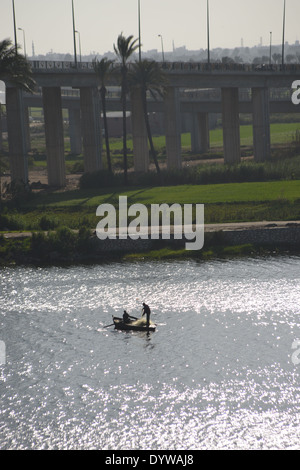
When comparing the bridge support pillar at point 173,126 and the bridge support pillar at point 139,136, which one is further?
the bridge support pillar at point 139,136

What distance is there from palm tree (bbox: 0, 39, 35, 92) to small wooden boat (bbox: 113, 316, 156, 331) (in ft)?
117

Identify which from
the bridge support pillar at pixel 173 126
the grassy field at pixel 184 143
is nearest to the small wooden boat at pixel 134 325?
the bridge support pillar at pixel 173 126

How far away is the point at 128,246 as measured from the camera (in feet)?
197

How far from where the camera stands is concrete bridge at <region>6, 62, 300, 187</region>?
85.1 metres

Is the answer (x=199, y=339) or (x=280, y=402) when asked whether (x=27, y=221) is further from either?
(x=280, y=402)

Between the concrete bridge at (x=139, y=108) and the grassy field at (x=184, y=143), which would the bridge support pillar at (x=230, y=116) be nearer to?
the concrete bridge at (x=139, y=108)

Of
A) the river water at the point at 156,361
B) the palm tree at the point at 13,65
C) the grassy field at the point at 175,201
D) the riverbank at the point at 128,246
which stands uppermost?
the palm tree at the point at 13,65

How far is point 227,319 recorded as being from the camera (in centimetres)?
4262

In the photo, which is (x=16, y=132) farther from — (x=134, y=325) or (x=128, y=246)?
(x=134, y=325)

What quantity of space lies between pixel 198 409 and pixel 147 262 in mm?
26304

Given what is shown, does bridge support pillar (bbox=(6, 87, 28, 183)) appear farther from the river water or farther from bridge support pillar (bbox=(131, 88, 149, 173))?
the river water

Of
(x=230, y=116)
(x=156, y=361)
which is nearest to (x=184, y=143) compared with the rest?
(x=230, y=116)

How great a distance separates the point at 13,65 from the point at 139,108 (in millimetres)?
34795

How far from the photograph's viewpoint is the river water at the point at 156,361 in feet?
97.5
